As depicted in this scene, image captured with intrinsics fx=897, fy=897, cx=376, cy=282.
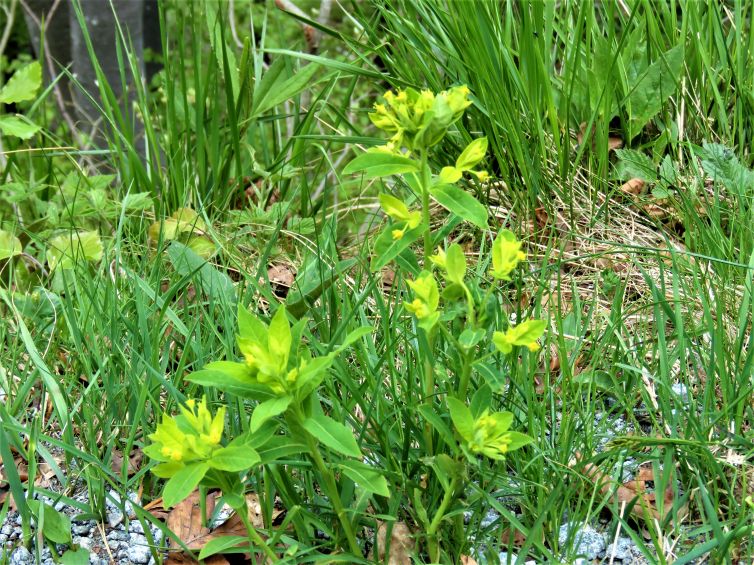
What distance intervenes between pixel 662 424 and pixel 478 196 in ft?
3.30

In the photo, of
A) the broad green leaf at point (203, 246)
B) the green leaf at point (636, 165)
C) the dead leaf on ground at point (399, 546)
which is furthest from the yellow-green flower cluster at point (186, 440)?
the green leaf at point (636, 165)

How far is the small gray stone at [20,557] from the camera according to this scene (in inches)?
64.8

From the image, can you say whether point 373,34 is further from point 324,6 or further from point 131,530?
point 131,530

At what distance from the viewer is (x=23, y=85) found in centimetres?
260

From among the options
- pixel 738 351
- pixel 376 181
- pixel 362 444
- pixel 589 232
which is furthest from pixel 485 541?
pixel 376 181

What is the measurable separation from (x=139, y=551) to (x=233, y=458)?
1.74 ft

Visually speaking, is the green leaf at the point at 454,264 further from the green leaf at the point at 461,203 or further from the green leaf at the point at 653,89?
the green leaf at the point at 653,89

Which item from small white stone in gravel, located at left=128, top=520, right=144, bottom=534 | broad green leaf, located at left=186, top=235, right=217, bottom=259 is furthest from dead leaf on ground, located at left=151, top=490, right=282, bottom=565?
broad green leaf, located at left=186, top=235, right=217, bottom=259

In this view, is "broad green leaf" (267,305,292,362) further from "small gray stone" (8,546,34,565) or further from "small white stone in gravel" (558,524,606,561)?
"small gray stone" (8,546,34,565)

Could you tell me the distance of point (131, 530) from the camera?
1698 millimetres

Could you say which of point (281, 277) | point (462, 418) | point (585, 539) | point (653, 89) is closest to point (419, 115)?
point (462, 418)

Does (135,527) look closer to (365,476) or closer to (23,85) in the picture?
(365,476)

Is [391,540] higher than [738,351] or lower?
lower

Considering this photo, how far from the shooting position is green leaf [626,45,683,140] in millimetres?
2561
